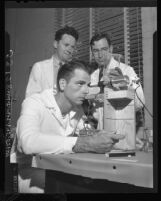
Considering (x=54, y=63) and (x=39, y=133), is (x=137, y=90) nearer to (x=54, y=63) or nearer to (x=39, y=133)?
(x=54, y=63)

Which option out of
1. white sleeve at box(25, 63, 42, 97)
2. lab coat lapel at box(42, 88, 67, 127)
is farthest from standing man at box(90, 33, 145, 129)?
white sleeve at box(25, 63, 42, 97)

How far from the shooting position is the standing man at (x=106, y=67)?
2824 millimetres

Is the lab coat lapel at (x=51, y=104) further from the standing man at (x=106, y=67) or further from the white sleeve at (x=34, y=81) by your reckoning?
the standing man at (x=106, y=67)

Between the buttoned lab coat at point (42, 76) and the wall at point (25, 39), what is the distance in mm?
38

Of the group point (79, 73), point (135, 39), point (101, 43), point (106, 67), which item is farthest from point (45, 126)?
point (135, 39)

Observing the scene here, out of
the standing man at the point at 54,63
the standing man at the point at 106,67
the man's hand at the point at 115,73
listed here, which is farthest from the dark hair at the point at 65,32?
the man's hand at the point at 115,73

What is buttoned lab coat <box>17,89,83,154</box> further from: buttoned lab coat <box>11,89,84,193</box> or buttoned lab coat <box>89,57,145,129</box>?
buttoned lab coat <box>89,57,145,129</box>

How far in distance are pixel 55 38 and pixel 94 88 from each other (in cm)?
50

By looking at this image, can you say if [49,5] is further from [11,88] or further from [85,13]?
[11,88]

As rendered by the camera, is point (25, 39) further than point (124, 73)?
Yes

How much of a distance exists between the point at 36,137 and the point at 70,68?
1.90 ft

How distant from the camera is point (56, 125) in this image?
9.30 ft
